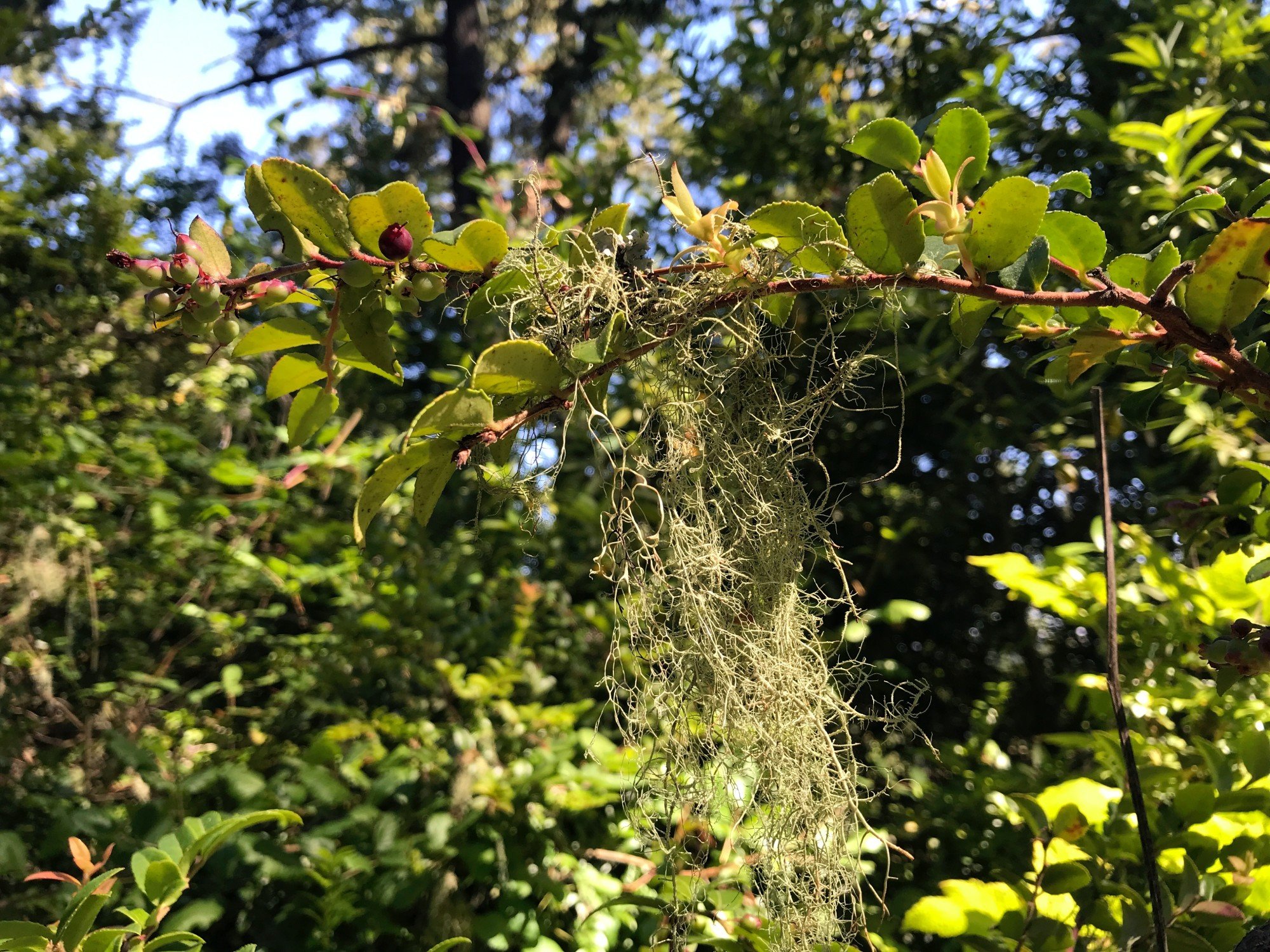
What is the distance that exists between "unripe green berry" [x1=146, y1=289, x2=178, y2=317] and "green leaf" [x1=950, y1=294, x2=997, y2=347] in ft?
1.72

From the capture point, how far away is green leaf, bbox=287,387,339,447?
638 millimetres

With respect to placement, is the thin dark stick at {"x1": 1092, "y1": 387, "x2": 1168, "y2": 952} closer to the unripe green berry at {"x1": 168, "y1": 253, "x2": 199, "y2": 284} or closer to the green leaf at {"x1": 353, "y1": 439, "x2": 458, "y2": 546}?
the green leaf at {"x1": 353, "y1": 439, "x2": 458, "y2": 546}

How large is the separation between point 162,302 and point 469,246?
192 mm

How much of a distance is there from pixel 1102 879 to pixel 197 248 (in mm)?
939

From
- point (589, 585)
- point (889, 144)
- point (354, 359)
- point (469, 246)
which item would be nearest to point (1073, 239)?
point (889, 144)

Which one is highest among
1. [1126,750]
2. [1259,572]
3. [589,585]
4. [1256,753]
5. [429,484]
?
[429,484]

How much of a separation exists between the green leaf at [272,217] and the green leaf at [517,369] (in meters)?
0.14

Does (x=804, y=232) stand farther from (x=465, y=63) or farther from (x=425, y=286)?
(x=465, y=63)

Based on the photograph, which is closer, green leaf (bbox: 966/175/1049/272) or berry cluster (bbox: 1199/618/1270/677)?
green leaf (bbox: 966/175/1049/272)

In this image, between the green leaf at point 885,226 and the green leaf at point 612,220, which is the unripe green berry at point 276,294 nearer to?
the green leaf at point 612,220

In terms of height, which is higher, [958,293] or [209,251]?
[209,251]

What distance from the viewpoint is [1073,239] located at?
23.0 inches

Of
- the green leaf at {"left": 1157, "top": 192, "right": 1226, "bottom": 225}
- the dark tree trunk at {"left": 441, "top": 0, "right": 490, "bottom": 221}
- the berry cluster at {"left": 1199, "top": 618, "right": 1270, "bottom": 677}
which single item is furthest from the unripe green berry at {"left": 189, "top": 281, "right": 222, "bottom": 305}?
the dark tree trunk at {"left": 441, "top": 0, "right": 490, "bottom": 221}

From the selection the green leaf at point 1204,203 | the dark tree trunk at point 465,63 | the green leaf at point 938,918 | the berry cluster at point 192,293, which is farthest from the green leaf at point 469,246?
the dark tree trunk at point 465,63
